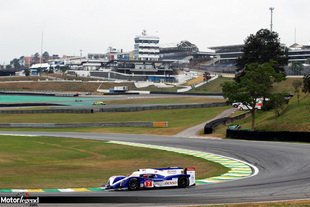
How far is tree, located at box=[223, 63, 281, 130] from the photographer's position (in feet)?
225

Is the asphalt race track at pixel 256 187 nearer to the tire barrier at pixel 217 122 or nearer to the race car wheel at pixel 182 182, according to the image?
the race car wheel at pixel 182 182

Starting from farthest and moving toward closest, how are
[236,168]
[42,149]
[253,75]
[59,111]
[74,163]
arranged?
[59,111] < [253,75] < [42,149] < [74,163] < [236,168]

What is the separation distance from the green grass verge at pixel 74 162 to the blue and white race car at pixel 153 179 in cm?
248

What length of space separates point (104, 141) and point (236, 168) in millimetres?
25942

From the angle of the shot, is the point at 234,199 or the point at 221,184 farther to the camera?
the point at 221,184

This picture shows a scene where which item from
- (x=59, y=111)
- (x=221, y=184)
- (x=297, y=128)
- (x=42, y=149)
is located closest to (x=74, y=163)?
(x=42, y=149)

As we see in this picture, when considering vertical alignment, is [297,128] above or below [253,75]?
below

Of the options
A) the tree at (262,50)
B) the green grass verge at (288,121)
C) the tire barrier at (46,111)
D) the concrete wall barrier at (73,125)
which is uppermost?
the tree at (262,50)

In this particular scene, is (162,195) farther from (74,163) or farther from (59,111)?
(59,111)

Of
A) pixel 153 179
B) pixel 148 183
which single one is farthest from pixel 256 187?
pixel 148 183

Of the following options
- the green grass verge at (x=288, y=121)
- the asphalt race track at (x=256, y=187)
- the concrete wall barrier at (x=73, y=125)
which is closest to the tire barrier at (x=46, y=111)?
the concrete wall barrier at (x=73, y=125)

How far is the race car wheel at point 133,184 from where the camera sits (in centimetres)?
2816

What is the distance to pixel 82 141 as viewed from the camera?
200 feet

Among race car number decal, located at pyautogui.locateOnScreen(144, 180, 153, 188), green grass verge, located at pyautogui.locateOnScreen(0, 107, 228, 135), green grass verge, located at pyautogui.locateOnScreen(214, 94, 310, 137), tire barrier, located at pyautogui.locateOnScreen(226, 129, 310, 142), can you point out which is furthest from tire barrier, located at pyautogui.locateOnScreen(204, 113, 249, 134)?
race car number decal, located at pyautogui.locateOnScreen(144, 180, 153, 188)
